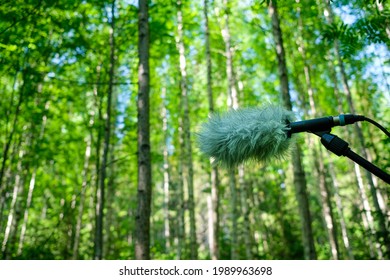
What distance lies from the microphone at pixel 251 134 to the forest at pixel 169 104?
0.32ft

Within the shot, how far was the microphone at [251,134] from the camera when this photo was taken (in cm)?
118

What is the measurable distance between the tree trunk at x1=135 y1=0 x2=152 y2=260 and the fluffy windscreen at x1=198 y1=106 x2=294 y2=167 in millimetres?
2182

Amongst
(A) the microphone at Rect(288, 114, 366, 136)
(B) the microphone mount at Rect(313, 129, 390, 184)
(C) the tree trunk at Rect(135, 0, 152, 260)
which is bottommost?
(B) the microphone mount at Rect(313, 129, 390, 184)

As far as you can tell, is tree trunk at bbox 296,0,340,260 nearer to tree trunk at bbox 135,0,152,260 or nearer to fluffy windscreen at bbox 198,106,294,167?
tree trunk at bbox 135,0,152,260

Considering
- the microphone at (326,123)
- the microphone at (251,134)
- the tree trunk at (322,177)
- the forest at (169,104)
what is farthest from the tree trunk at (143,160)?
the tree trunk at (322,177)

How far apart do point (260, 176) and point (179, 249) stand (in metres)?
7.29

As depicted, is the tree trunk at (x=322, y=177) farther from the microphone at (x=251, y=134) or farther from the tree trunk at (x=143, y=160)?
the microphone at (x=251, y=134)

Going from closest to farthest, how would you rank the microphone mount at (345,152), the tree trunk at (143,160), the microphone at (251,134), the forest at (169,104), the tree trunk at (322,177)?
the microphone mount at (345,152) → the microphone at (251,134) → the tree trunk at (143,160) → the forest at (169,104) → the tree trunk at (322,177)

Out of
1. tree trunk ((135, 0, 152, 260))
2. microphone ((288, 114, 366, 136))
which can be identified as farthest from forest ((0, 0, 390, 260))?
microphone ((288, 114, 366, 136))

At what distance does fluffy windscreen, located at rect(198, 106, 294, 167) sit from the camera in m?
1.19

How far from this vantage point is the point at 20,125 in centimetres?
865

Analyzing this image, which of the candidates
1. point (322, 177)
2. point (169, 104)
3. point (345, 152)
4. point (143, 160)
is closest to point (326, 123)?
point (345, 152)

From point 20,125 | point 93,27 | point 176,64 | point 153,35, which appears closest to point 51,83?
point 20,125

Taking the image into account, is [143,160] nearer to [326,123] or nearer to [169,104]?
[326,123]
